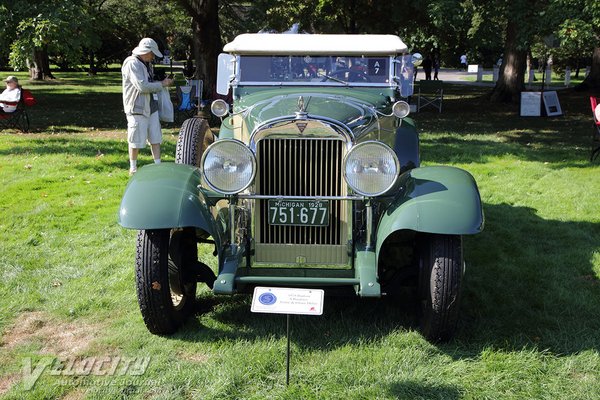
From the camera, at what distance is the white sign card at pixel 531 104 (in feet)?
50.4

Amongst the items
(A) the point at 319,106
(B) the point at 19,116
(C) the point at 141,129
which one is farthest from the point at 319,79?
(B) the point at 19,116

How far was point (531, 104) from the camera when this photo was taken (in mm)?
15398

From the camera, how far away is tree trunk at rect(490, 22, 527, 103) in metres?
17.6

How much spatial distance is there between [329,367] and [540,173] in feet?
20.6

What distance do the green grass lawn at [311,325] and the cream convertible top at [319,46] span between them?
6.26 feet

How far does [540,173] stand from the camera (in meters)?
8.54

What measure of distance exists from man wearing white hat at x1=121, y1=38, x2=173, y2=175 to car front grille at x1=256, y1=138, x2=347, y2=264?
158 inches

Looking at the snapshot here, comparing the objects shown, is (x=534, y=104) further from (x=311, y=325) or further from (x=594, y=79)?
(x=311, y=325)

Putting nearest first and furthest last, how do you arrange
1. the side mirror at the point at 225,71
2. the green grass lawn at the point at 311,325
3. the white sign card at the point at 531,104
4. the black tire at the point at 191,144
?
the green grass lawn at the point at 311,325, the side mirror at the point at 225,71, the black tire at the point at 191,144, the white sign card at the point at 531,104

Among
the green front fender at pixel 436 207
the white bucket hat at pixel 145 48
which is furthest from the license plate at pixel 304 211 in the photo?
the white bucket hat at pixel 145 48

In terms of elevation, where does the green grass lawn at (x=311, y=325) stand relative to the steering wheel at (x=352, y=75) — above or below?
below

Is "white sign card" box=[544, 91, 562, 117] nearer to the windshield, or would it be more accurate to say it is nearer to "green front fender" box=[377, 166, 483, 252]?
the windshield

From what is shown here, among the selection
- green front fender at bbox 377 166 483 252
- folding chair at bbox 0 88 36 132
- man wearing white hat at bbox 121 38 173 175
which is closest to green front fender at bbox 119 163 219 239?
green front fender at bbox 377 166 483 252

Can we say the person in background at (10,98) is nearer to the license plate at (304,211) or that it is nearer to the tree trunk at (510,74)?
the license plate at (304,211)
